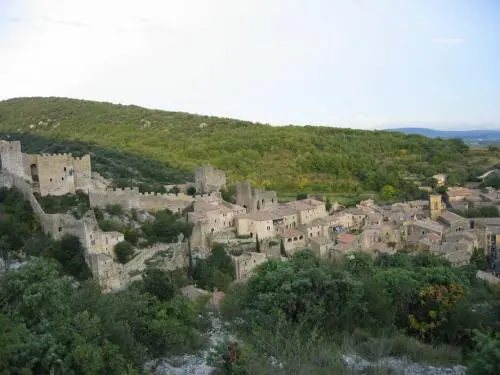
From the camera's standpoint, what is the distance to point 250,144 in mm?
65688

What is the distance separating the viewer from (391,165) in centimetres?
6197

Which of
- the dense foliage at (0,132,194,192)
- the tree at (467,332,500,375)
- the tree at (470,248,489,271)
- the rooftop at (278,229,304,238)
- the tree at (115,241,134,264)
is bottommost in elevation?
the tree at (470,248,489,271)

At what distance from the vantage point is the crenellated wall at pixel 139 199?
25.7 meters

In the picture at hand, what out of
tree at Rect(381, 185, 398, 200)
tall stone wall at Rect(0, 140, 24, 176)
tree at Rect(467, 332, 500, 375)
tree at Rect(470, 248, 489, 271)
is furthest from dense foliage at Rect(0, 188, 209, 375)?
tree at Rect(381, 185, 398, 200)

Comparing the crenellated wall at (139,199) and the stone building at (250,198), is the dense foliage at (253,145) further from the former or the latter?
the crenellated wall at (139,199)

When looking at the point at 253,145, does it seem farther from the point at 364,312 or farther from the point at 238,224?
the point at 364,312

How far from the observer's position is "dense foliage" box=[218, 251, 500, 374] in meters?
11.9

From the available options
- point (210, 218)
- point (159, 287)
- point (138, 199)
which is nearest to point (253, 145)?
point (210, 218)

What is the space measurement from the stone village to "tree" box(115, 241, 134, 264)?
0.73 feet

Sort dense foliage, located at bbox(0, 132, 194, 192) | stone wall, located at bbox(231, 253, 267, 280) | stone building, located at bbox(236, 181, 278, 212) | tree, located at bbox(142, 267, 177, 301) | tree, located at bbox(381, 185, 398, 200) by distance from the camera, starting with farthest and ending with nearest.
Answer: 1. tree, located at bbox(381, 185, 398, 200)
2. dense foliage, located at bbox(0, 132, 194, 192)
3. stone building, located at bbox(236, 181, 278, 212)
4. stone wall, located at bbox(231, 253, 267, 280)
5. tree, located at bbox(142, 267, 177, 301)

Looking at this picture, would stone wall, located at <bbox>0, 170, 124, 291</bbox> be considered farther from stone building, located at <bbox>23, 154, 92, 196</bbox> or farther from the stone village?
stone building, located at <bbox>23, 154, 92, 196</bbox>

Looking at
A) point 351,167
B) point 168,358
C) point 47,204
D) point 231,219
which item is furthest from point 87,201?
point 351,167

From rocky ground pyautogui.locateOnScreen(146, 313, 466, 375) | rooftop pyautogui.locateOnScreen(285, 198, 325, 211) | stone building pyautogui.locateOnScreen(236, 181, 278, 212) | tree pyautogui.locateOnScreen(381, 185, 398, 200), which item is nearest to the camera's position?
rocky ground pyautogui.locateOnScreen(146, 313, 466, 375)

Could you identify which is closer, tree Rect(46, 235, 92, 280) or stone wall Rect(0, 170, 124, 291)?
tree Rect(46, 235, 92, 280)
